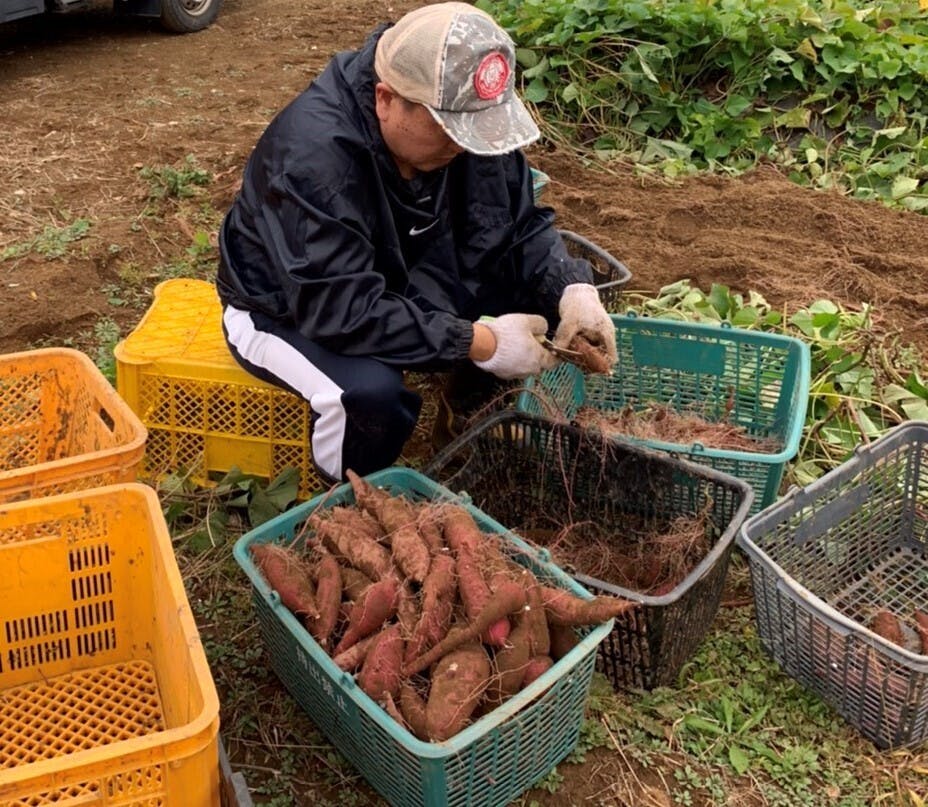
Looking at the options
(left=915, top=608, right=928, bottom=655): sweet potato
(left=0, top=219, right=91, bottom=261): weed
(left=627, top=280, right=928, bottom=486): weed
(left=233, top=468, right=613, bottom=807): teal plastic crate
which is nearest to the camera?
(left=233, top=468, right=613, bottom=807): teal plastic crate

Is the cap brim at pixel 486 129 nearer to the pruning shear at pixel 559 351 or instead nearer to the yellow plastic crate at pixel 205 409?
the pruning shear at pixel 559 351

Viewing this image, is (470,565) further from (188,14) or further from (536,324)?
(188,14)

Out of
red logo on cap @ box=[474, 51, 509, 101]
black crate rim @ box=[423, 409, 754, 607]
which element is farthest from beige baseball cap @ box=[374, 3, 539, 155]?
black crate rim @ box=[423, 409, 754, 607]

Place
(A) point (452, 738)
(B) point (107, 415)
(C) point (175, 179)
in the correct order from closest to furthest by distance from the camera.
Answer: (A) point (452, 738) → (B) point (107, 415) → (C) point (175, 179)

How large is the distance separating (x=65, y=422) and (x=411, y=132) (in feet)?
3.45

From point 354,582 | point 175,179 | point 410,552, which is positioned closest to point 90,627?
point 354,582

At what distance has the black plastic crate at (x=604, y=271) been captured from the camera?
11.6 ft

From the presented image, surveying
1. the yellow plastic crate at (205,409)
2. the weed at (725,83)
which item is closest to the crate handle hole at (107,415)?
the yellow plastic crate at (205,409)

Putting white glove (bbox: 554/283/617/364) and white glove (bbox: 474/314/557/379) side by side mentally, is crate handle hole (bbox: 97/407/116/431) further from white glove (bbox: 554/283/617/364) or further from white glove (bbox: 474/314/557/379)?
white glove (bbox: 554/283/617/364)

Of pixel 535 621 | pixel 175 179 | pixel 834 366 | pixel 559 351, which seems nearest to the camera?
pixel 535 621

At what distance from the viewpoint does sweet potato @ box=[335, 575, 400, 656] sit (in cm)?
199

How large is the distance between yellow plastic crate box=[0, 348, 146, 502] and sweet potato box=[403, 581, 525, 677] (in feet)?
2.27

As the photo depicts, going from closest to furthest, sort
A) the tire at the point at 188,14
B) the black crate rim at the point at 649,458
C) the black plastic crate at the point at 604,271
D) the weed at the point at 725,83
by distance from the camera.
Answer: the black crate rim at the point at 649,458
the black plastic crate at the point at 604,271
the weed at the point at 725,83
the tire at the point at 188,14

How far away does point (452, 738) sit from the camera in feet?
5.73
